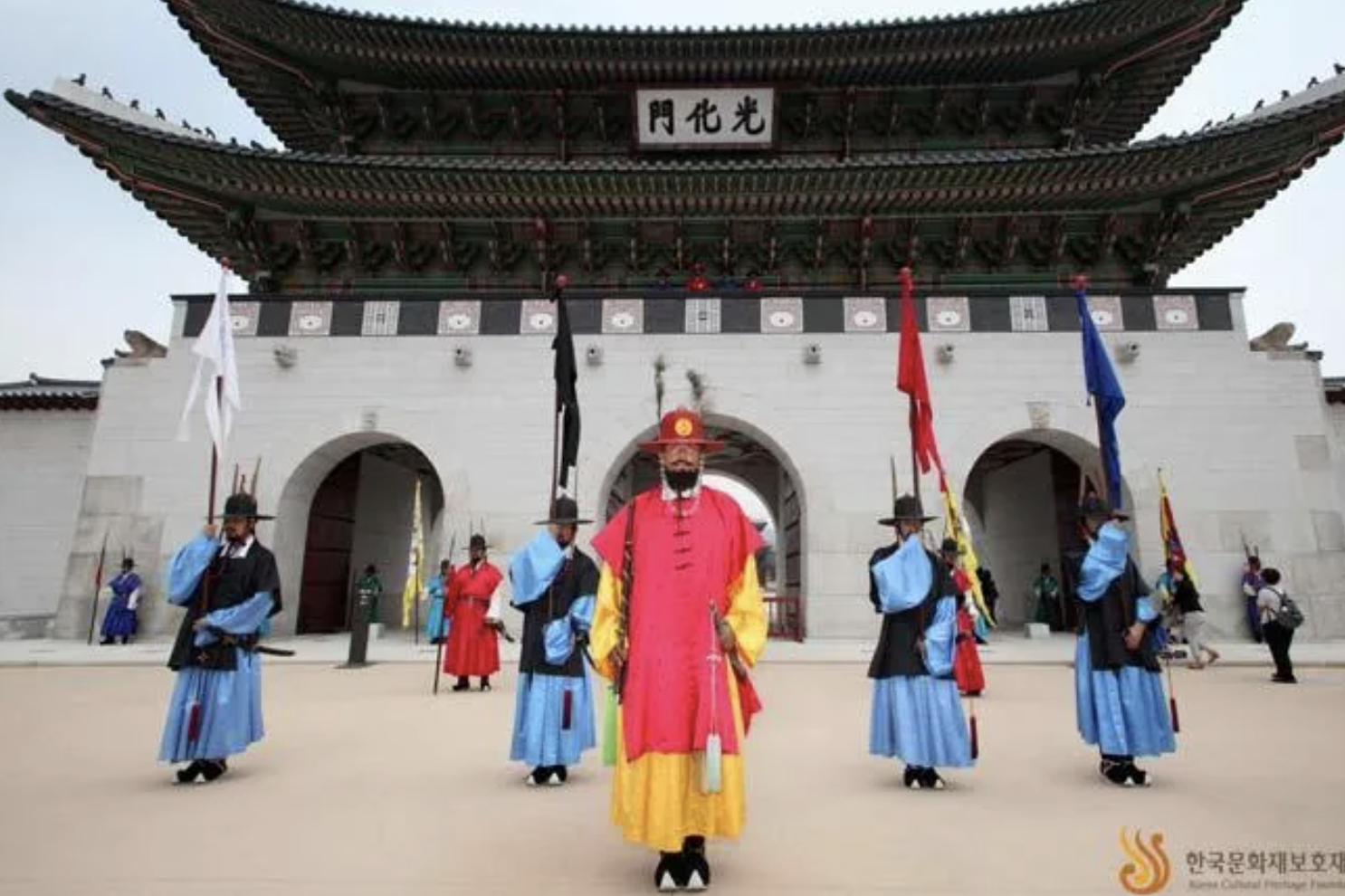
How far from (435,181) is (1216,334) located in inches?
534

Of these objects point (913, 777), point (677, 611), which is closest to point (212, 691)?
point (677, 611)

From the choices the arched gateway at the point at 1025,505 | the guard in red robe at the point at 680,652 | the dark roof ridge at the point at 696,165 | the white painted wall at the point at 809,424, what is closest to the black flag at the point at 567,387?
the guard in red robe at the point at 680,652

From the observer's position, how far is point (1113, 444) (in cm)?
487

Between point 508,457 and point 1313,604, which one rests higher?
point 508,457

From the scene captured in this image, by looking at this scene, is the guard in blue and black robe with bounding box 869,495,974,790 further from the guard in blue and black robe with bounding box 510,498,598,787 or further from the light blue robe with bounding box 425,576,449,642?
the light blue robe with bounding box 425,576,449,642

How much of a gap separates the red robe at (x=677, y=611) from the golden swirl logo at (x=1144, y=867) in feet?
5.13

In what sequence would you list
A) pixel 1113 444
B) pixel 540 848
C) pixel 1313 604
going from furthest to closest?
pixel 1313 604 → pixel 1113 444 → pixel 540 848

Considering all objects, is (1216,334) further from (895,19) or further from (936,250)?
(895,19)

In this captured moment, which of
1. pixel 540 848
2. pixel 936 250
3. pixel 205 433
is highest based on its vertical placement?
pixel 936 250

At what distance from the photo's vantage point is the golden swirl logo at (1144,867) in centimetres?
270

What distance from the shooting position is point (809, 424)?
1210cm

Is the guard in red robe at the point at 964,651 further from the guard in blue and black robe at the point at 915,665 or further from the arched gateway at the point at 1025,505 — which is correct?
the arched gateway at the point at 1025,505

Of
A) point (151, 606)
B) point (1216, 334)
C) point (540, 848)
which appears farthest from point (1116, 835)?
point (151, 606)

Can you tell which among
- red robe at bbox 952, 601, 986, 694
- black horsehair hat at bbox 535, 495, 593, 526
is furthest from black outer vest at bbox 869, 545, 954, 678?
red robe at bbox 952, 601, 986, 694
